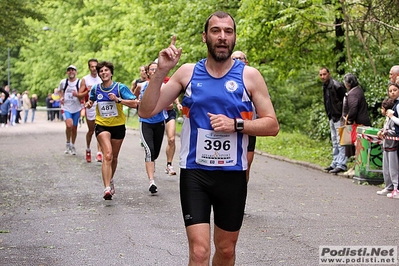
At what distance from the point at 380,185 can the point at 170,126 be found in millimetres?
3844

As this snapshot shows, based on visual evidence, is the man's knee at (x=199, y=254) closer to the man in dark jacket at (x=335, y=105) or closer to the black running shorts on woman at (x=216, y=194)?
the black running shorts on woman at (x=216, y=194)

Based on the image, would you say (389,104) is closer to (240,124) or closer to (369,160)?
(369,160)

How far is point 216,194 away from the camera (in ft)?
17.7

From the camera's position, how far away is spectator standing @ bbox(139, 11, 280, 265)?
533cm

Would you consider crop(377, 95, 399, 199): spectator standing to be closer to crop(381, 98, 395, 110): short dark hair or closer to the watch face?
crop(381, 98, 395, 110): short dark hair

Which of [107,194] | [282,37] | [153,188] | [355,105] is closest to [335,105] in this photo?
[355,105]

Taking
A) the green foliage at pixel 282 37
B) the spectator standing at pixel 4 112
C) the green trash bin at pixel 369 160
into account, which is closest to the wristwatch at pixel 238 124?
the green trash bin at pixel 369 160

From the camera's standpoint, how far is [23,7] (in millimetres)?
28422

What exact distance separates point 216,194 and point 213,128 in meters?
0.46

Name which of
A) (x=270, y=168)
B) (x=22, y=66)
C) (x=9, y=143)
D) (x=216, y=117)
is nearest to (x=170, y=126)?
(x=270, y=168)

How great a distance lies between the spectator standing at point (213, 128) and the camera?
17.5ft

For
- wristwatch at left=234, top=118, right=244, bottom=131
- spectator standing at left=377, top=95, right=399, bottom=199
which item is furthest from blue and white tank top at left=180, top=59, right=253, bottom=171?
spectator standing at left=377, top=95, right=399, bottom=199

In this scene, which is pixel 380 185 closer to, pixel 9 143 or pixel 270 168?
pixel 270 168

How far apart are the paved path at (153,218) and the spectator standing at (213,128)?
204 centimetres
